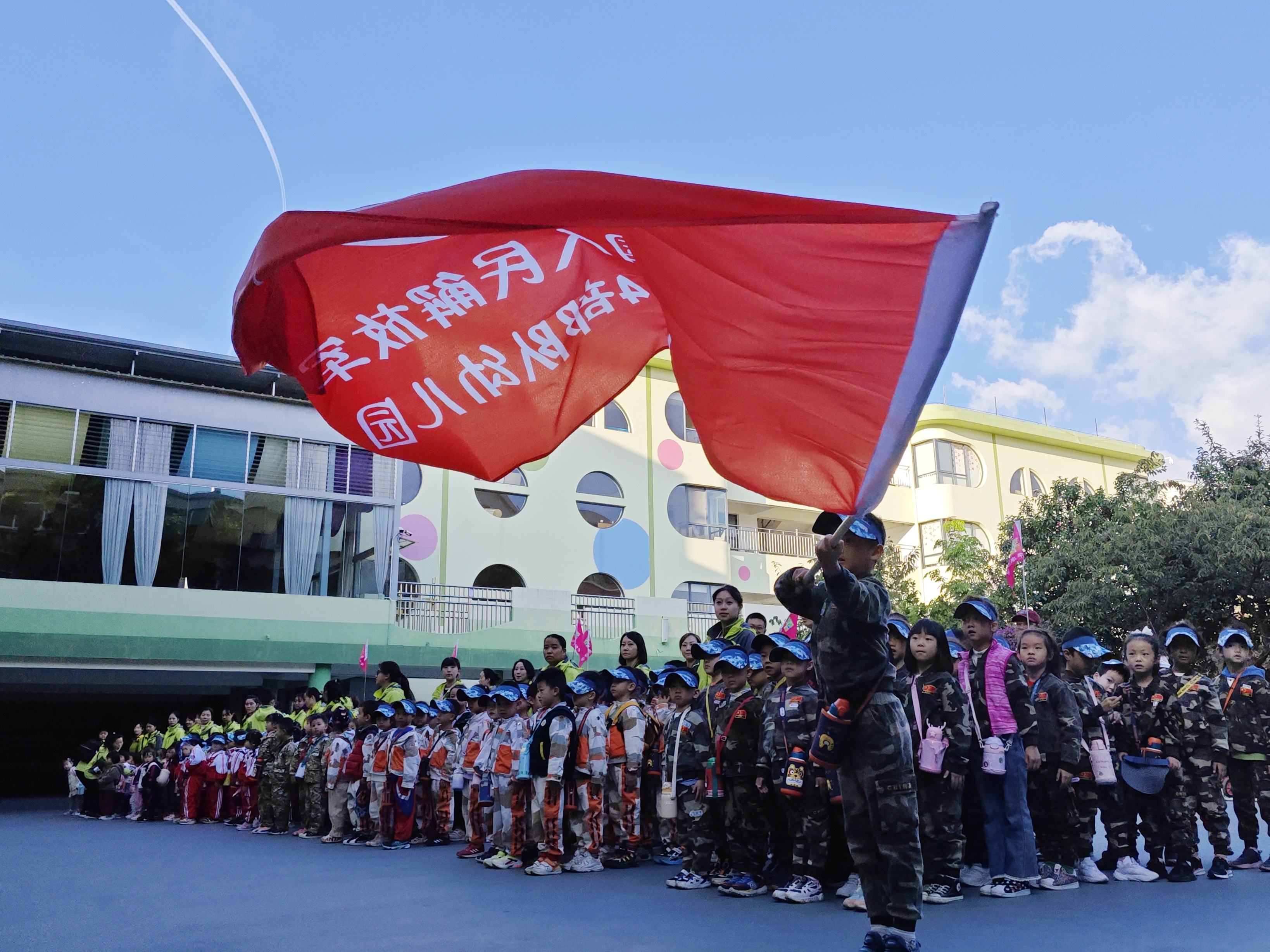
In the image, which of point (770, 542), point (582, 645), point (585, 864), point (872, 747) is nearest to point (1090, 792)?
point (872, 747)

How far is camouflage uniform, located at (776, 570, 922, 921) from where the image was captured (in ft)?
13.9

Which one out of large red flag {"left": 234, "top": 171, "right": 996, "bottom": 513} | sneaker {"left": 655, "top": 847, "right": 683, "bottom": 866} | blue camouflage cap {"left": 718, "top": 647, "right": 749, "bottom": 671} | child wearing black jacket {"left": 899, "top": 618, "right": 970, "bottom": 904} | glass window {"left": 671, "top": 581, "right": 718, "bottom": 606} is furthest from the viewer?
glass window {"left": 671, "top": 581, "right": 718, "bottom": 606}

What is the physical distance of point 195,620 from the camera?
2022cm

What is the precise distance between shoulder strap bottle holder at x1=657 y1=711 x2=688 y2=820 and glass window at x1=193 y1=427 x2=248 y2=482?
1722cm

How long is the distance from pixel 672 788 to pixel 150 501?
1732 cm

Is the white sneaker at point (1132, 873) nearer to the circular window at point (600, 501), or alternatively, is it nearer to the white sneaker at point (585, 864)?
the white sneaker at point (585, 864)

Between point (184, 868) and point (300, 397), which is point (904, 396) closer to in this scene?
point (184, 868)

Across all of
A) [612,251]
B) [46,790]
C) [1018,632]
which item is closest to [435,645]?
[46,790]

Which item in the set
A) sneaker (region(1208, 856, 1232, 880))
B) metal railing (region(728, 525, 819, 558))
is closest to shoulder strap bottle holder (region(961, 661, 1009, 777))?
sneaker (region(1208, 856, 1232, 880))

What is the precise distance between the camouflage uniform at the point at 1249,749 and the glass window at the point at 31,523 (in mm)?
19901

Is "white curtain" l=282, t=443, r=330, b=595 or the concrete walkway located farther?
"white curtain" l=282, t=443, r=330, b=595

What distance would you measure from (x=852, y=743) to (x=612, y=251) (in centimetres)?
266

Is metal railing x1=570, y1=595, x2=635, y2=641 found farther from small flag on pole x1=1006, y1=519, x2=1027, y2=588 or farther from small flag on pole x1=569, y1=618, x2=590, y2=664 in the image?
small flag on pole x1=1006, y1=519, x2=1027, y2=588

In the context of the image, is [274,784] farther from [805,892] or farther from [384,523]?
[384,523]
